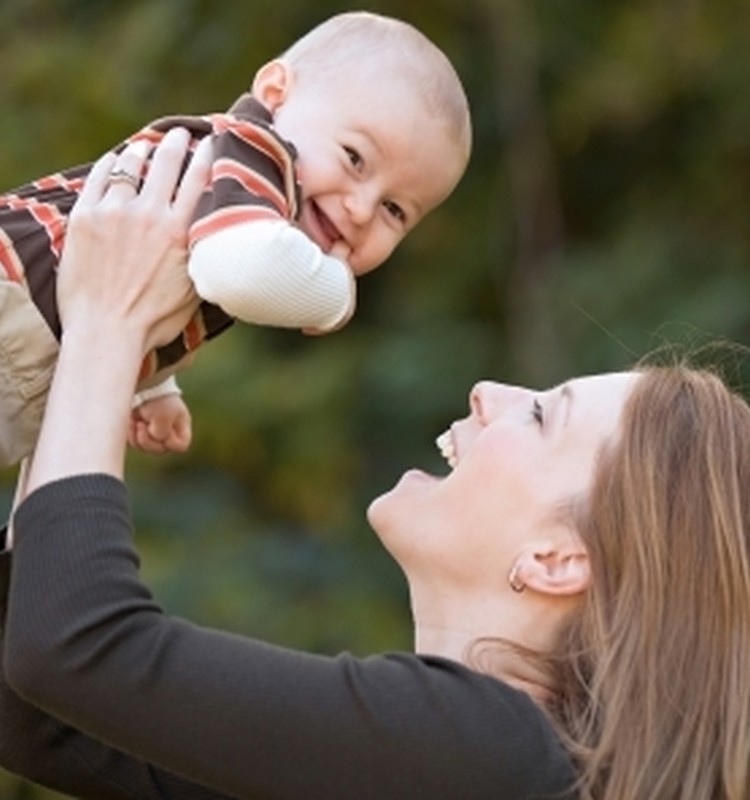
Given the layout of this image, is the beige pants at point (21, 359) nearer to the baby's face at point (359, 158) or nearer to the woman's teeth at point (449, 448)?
the baby's face at point (359, 158)

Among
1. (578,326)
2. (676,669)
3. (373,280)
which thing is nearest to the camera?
(676,669)

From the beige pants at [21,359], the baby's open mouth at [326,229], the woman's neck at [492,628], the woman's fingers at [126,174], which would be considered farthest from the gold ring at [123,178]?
the woman's neck at [492,628]

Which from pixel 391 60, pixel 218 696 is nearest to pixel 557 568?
pixel 218 696

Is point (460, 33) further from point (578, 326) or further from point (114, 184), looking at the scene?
point (114, 184)

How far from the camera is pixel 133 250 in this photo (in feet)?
9.36

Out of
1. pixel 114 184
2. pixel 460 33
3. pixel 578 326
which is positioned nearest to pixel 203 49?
pixel 460 33

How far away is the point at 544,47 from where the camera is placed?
9508 mm

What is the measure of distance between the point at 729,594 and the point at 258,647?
64 cm

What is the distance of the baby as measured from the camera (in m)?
2.85

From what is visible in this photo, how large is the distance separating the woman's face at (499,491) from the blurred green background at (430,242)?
16.2ft

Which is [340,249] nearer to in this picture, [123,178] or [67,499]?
[123,178]

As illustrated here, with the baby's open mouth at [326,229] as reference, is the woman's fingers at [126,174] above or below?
below

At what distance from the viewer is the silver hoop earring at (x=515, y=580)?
9.70 ft

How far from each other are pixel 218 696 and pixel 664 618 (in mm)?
625
